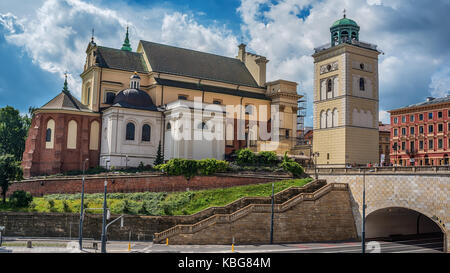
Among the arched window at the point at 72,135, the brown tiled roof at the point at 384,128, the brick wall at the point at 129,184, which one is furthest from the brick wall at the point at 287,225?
the brown tiled roof at the point at 384,128

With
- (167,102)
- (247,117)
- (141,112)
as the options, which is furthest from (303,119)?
(141,112)

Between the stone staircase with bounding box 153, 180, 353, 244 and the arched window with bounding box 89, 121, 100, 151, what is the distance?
2354cm

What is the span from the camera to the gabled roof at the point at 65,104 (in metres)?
61.6

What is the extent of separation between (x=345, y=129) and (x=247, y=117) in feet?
56.2

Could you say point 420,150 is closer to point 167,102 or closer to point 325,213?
point 325,213

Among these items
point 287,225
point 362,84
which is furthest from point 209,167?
point 362,84

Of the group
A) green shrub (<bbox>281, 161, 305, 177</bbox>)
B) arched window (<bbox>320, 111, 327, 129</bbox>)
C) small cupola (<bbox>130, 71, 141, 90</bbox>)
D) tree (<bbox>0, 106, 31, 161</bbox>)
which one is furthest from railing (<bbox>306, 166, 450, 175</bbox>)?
tree (<bbox>0, 106, 31, 161</bbox>)

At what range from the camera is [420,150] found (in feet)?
235

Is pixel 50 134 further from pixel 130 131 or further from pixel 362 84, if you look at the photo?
pixel 362 84

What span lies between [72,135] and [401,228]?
140 feet

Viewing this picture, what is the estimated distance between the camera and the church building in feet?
199

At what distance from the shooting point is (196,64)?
2943 inches

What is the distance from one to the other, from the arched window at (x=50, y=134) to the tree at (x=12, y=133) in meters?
15.8

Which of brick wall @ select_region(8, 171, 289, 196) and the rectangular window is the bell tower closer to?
the rectangular window
